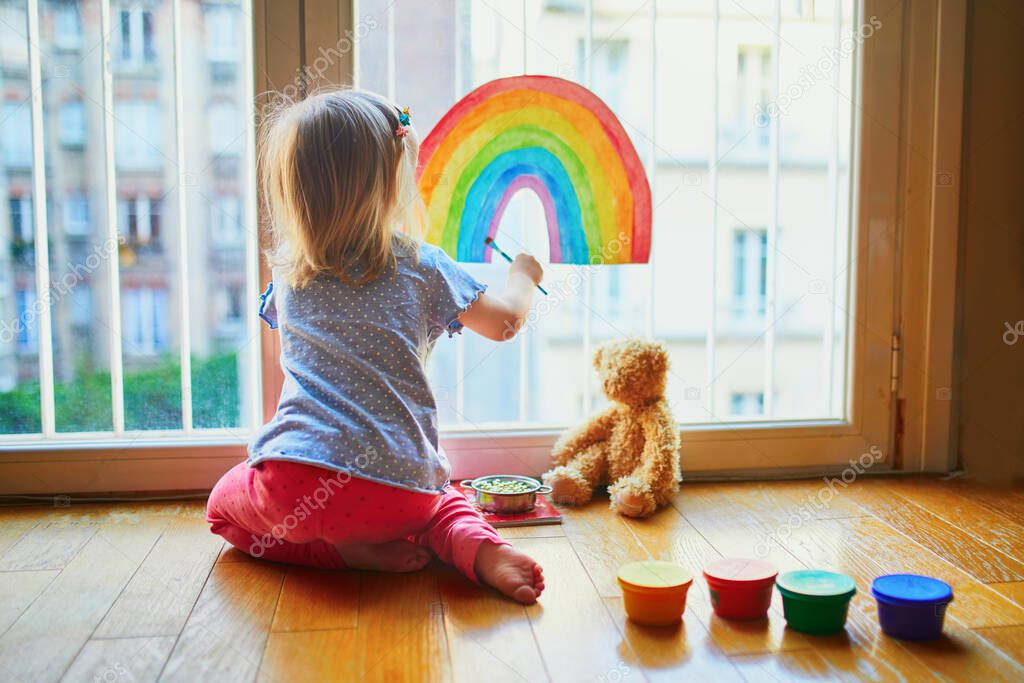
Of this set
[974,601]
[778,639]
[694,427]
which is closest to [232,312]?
[694,427]

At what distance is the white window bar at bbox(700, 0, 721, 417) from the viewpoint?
1644mm

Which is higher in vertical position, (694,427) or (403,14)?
(403,14)

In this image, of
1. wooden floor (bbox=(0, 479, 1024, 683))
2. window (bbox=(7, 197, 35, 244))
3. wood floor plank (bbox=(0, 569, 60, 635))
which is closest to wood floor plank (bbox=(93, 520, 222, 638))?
wooden floor (bbox=(0, 479, 1024, 683))

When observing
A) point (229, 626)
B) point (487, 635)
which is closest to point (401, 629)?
point (487, 635)

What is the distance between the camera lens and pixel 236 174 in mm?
1535

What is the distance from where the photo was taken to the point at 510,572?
113 centimetres

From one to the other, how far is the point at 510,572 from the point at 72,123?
41.3 inches

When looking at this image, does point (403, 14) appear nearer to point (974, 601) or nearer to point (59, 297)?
point (59, 297)

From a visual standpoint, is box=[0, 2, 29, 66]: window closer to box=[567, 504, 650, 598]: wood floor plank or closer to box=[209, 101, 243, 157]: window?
box=[209, 101, 243, 157]: window

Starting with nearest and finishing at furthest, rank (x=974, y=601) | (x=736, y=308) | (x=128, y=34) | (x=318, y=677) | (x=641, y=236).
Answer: (x=318, y=677), (x=974, y=601), (x=128, y=34), (x=641, y=236), (x=736, y=308)

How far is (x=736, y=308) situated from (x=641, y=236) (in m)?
2.30

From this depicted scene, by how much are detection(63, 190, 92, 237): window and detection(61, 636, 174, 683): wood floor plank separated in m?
0.78

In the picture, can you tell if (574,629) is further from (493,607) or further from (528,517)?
(528,517)

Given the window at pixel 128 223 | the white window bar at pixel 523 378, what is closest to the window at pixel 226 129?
the window at pixel 128 223
